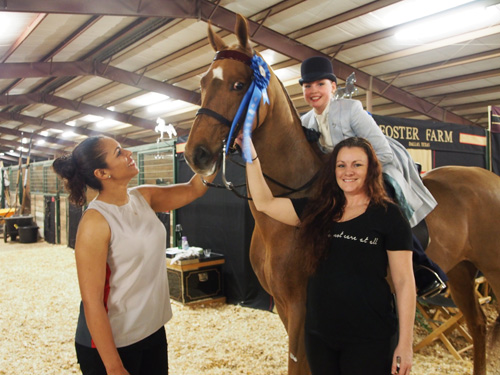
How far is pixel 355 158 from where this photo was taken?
4.72 feet

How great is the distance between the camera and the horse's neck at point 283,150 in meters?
1.76

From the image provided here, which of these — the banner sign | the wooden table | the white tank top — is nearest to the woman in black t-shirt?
the white tank top

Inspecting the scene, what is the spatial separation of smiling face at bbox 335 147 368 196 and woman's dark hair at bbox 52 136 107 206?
974mm

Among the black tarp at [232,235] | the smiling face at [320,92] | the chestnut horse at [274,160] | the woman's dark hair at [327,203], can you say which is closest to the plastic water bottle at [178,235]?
the black tarp at [232,235]

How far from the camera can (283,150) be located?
1792mm

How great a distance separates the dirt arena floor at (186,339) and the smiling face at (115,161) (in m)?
2.22

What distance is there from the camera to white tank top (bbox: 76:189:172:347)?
1430mm

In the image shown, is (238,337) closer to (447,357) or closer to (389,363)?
(447,357)

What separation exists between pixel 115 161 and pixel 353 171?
3.20 feet

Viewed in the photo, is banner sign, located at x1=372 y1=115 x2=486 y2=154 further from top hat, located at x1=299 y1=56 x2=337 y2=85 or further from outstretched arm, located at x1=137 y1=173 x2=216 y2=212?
outstretched arm, located at x1=137 y1=173 x2=216 y2=212

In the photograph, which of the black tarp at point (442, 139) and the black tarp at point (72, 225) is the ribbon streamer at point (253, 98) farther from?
the black tarp at point (72, 225)

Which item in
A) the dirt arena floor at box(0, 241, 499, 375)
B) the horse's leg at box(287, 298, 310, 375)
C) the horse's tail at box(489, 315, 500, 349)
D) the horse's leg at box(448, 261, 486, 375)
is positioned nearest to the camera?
the horse's leg at box(287, 298, 310, 375)

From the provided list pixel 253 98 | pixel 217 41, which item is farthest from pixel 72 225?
pixel 253 98

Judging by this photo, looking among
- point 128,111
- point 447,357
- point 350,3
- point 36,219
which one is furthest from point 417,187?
point 128,111
